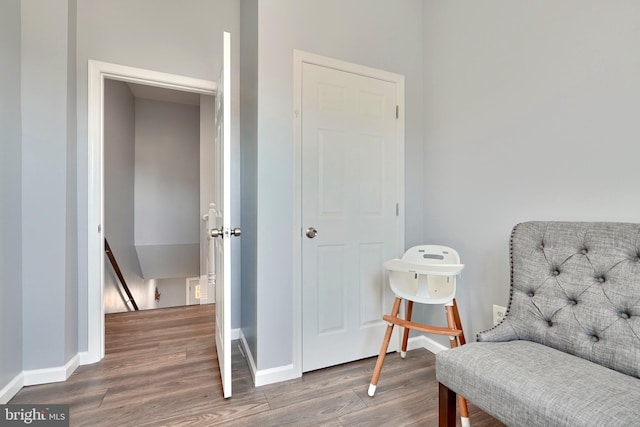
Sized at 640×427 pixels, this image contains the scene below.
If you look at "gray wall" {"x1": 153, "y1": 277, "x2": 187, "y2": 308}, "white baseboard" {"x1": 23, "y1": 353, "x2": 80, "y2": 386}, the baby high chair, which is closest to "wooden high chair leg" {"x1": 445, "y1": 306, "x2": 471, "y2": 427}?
the baby high chair

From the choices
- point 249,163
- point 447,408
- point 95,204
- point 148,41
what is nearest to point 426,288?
point 447,408

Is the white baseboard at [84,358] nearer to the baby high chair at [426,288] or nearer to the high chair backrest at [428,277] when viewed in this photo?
the baby high chair at [426,288]

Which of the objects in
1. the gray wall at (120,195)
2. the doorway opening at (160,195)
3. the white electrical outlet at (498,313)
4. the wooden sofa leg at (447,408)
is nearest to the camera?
the wooden sofa leg at (447,408)

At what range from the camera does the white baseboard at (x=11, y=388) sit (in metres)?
1.49

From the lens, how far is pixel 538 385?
0.88m

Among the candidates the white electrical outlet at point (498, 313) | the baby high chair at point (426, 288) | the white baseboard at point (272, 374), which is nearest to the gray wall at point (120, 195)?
the white baseboard at point (272, 374)

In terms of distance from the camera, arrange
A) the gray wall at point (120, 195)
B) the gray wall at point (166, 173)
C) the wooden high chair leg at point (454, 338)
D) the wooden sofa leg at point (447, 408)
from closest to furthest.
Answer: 1. the wooden sofa leg at point (447, 408)
2. the wooden high chair leg at point (454, 338)
3. the gray wall at point (120, 195)
4. the gray wall at point (166, 173)

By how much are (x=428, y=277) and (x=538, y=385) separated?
2.95 feet

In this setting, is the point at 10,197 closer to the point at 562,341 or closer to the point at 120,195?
the point at 120,195

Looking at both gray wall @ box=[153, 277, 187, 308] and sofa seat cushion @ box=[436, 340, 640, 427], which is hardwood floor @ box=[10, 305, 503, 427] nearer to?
sofa seat cushion @ box=[436, 340, 640, 427]

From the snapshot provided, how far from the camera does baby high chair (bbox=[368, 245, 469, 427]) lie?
59.8 inches

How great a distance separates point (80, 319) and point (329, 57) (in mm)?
2425

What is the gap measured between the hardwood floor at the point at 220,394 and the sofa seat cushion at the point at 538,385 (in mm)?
542

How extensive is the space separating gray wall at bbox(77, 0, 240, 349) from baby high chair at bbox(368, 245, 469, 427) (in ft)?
4.42
